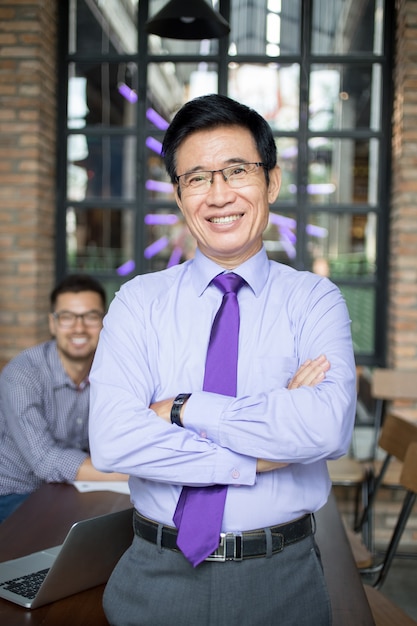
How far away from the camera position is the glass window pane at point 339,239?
16.0ft

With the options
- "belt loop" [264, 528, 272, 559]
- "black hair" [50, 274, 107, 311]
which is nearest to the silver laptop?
"belt loop" [264, 528, 272, 559]

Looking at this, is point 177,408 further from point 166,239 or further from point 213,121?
point 166,239

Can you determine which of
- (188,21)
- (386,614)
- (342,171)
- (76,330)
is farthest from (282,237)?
(386,614)

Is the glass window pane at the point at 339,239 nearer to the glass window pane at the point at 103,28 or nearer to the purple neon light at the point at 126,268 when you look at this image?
the purple neon light at the point at 126,268

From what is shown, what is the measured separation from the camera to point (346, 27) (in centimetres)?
Answer: 474

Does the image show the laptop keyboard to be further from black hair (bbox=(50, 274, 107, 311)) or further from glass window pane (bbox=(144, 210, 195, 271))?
glass window pane (bbox=(144, 210, 195, 271))

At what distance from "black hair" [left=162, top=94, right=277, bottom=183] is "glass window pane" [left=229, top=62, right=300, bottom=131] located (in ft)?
10.3

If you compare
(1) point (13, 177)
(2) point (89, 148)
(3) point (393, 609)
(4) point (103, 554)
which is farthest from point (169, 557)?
(2) point (89, 148)

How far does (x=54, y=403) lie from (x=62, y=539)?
868 mm

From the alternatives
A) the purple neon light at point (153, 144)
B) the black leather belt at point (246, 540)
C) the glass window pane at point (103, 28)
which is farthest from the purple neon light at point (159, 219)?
the black leather belt at point (246, 540)

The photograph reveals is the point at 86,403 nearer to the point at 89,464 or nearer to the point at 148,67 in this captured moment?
the point at 89,464

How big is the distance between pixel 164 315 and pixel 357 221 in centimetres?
336

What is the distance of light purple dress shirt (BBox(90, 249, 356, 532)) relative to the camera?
155cm

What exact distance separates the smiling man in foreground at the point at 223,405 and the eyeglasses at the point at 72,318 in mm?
1197
